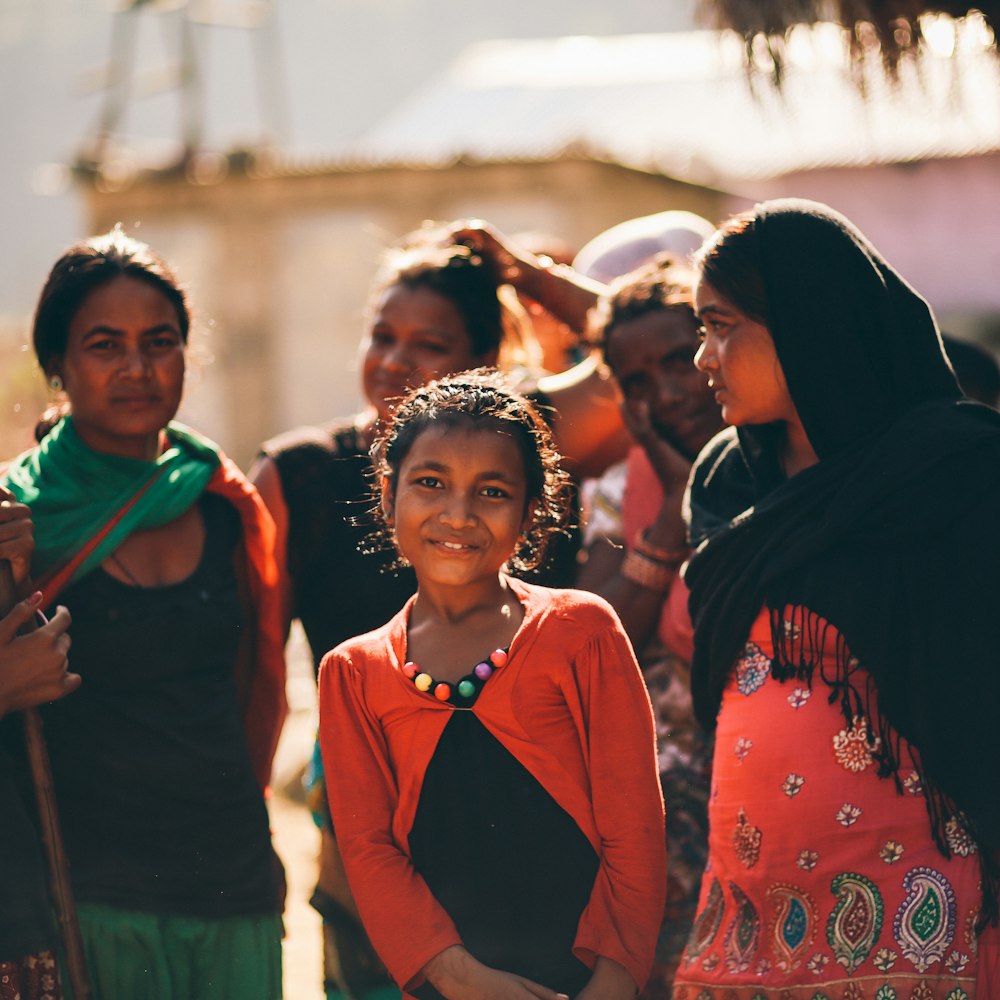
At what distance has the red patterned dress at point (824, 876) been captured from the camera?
2725 millimetres

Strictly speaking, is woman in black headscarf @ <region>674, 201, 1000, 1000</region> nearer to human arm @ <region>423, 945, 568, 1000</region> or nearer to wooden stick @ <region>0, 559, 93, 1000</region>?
human arm @ <region>423, 945, 568, 1000</region>

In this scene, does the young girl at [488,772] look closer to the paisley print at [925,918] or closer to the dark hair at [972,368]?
the paisley print at [925,918]

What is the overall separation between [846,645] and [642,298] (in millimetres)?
1259

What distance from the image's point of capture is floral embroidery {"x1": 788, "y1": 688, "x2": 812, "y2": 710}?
2.86m

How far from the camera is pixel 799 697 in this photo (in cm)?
287

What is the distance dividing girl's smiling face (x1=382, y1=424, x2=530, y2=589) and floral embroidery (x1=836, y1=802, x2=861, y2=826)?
2.68 ft

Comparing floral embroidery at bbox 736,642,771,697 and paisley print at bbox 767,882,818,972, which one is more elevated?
floral embroidery at bbox 736,642,771,697

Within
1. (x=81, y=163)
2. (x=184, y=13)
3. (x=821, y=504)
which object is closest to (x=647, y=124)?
(x=184, y=13)

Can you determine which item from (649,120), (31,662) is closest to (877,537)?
(31,662)

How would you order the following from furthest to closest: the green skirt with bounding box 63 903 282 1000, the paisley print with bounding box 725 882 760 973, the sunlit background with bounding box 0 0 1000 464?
1. the sunlit background with bounding box 0 0 1000 464
2. the green skirt with bounding box 63 903 282 1000
3. the paisley print with bounding box 725 882 760 973

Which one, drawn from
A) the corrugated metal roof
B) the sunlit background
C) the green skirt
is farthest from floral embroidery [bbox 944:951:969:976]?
the corrugated metal roof

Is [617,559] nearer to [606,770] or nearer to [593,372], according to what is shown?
[593,372]

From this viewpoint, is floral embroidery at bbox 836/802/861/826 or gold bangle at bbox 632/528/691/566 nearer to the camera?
floral embroidery at bbox 836/802/861/826

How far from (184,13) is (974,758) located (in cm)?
1725
